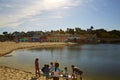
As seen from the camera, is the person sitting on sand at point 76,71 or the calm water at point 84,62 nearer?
the person sitting on sand at point 76,71

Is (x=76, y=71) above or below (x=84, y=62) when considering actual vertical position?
above

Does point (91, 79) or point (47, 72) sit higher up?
point (47, 72)

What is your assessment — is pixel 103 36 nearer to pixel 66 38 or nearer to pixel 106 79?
pixel 66 38

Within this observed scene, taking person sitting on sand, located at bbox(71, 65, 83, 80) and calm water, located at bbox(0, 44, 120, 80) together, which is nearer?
person sitting on sand, located at bbox(71, 65, 83, 80)

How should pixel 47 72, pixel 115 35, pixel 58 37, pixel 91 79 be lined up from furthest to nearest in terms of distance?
pixel 115 35 → pixel 58 37 → pixel 91 79 → pixel 47 72

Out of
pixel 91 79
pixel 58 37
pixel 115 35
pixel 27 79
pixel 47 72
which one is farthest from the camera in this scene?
pixel 115 35

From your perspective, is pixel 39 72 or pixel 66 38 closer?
pixel 39 72

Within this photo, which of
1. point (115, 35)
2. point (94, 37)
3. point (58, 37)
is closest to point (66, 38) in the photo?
point (58, 37)

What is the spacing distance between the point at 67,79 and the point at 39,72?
8.10 ft

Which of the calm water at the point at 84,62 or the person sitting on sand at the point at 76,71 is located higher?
the person sitting on sand at the point at 76,71

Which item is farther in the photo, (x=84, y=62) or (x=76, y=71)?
(x=84, y=62)

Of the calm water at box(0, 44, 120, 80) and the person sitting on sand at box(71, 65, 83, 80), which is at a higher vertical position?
the person sitting on sand at box(71, 65, 83, 80)

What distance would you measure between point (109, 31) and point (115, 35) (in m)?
6.36

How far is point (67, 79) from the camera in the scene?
16.0 m
